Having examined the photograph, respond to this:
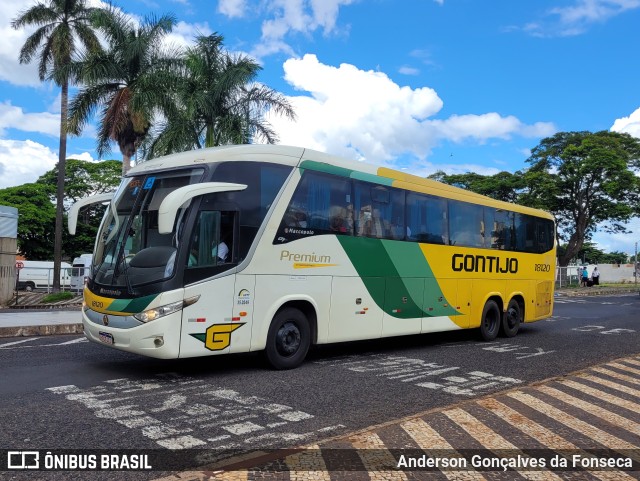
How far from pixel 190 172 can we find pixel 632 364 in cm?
777

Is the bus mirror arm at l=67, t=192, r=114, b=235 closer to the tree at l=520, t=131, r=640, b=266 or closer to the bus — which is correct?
the bus

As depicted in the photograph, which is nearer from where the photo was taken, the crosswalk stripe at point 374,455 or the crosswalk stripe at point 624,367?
the crosswalk stripe at point 374,455

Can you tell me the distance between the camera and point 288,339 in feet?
27.6

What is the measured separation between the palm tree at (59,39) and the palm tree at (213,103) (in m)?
6.19

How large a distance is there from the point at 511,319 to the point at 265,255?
27.0 feet

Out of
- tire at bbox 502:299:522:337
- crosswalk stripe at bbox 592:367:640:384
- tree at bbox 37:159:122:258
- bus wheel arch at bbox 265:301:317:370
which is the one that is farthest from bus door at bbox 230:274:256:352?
tree at bbox 37:159:122:258

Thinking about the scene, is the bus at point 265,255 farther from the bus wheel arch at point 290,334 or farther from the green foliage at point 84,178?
the green foliage at point 84,178

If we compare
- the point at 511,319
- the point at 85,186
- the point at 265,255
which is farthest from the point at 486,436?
the point at 85,186

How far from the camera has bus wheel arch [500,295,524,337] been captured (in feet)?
44.9

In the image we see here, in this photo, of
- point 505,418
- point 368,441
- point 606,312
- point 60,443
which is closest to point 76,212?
point 60,443

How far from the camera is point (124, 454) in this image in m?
4.55

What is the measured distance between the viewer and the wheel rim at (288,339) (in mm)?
8312

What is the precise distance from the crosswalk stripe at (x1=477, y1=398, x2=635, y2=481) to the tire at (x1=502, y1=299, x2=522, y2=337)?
7741 millimetres

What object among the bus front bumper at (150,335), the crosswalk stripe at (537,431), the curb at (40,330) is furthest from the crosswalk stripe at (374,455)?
the curb at (40,330)
